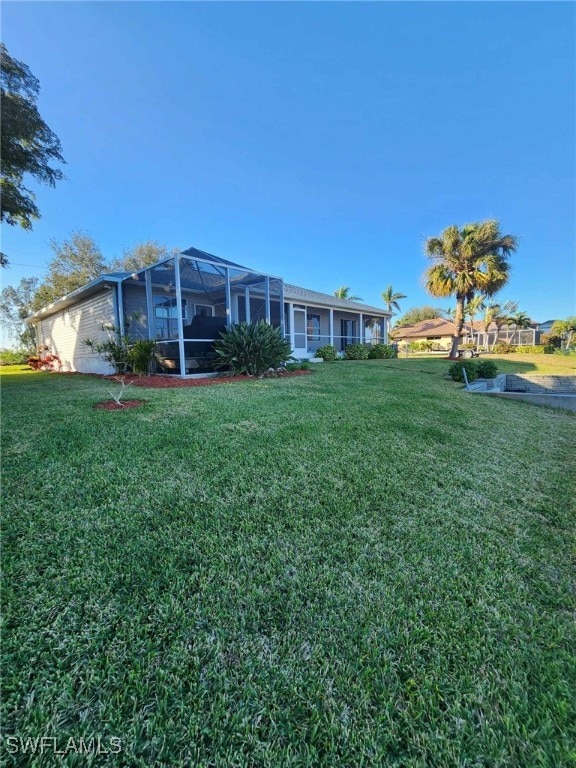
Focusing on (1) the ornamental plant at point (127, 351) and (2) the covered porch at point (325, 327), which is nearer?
(1) the ornamental plant at point (127, 351)

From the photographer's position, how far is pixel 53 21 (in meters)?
6.58

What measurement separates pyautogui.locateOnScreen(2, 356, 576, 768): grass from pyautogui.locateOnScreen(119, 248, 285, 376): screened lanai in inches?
259

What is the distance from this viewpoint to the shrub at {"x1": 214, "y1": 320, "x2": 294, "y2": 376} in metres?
9.29

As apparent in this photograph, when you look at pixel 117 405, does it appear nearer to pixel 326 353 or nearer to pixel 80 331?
pixel 80 331

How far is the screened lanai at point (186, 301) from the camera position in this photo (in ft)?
31.6

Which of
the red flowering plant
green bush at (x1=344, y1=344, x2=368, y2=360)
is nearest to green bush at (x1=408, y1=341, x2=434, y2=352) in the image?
green bush at (x1=344, y1=344, x2=368, y2=360)

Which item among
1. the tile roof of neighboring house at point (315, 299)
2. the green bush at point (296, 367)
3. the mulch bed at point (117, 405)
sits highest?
the tile roof of neighboring house at point (315, 299)

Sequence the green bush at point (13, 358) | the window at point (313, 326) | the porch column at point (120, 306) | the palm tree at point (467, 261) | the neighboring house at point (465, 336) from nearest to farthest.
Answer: the porch column at point (120, 306)
the window at point (313, 326)
the palm tree at point (467, 261)
the green bush at point (13, 358)
the neighboring house at point (465, 336)

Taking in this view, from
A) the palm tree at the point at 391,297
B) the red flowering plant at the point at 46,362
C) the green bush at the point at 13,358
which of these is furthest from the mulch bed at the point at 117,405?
the palm tree at the point at 391,297

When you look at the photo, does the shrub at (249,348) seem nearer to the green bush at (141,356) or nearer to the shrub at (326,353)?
the green bush at (141,356)

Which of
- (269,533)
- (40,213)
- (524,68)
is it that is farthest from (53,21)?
(524,68)

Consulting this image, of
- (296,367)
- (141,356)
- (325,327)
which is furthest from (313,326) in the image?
(141,356)

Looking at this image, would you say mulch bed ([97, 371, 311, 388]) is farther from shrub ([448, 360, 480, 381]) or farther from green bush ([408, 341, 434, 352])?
green bush ([408, 341, 434, 352])

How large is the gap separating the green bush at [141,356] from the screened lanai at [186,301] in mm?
481
